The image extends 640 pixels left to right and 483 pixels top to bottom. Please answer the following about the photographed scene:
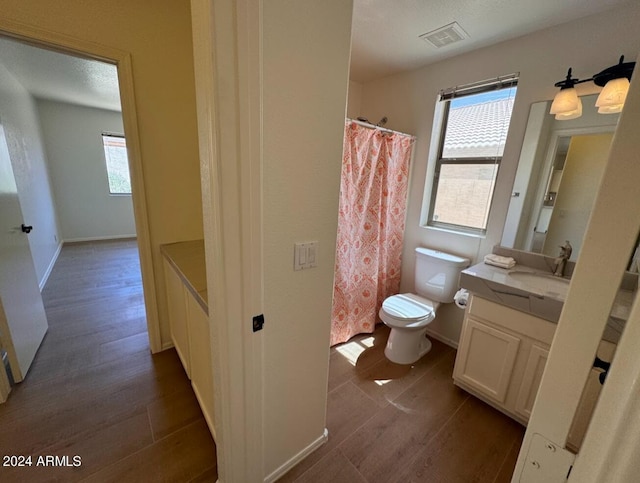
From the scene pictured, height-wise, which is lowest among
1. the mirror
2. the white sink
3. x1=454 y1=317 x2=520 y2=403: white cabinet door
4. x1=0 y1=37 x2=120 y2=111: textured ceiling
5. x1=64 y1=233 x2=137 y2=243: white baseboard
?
x1=64 y1=233 x2=137 y2=243: white baseboard

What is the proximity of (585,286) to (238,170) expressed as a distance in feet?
2.57

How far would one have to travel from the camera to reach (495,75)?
1.91 m

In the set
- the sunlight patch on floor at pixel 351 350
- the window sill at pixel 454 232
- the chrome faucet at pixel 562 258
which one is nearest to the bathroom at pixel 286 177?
the window sill at pixel 454 232

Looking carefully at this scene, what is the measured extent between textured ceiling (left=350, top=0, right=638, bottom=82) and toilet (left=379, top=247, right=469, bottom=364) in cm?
158

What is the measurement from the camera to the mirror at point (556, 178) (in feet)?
5.27

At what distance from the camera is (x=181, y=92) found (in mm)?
1923

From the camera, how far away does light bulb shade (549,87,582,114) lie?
5.10 ft

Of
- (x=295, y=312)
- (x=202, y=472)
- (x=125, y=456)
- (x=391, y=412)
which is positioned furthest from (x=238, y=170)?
(x=391, y=412)

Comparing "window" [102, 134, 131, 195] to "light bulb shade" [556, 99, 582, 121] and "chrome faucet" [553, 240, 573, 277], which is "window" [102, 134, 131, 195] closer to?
"light bulb shade" [556, 99, 582, 121]

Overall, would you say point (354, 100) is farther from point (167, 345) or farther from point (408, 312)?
point (167, 345)

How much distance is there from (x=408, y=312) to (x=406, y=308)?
61 millimetres

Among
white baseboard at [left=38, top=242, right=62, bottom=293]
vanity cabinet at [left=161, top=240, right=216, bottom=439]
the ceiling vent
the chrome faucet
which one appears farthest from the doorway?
the chrome faucet

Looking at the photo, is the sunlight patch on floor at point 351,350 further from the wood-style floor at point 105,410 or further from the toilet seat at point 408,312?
the wood-style floor at point 105,410

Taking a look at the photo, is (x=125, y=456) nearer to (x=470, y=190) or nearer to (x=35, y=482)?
(x=35, y=482)
